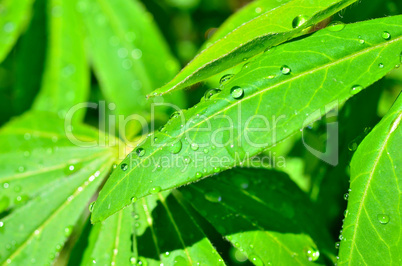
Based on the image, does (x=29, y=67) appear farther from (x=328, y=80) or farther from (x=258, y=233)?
(x=328, y=80)

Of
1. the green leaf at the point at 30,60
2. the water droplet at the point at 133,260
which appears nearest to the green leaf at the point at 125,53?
the green leaf at the point at 30,60

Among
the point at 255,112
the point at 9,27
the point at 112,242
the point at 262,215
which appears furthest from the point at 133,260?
the point at 9,27

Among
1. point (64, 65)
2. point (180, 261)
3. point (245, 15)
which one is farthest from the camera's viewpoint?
point (64, 65)

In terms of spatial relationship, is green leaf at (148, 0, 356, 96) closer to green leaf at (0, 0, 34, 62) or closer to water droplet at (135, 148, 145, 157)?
water droplet at (135, 148, 145, 157)

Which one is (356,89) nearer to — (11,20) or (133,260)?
(133,260)

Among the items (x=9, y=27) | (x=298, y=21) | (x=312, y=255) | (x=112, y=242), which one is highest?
(x=9, y=27)


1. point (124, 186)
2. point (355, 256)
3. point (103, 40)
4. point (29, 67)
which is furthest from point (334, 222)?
point (29, 67)
